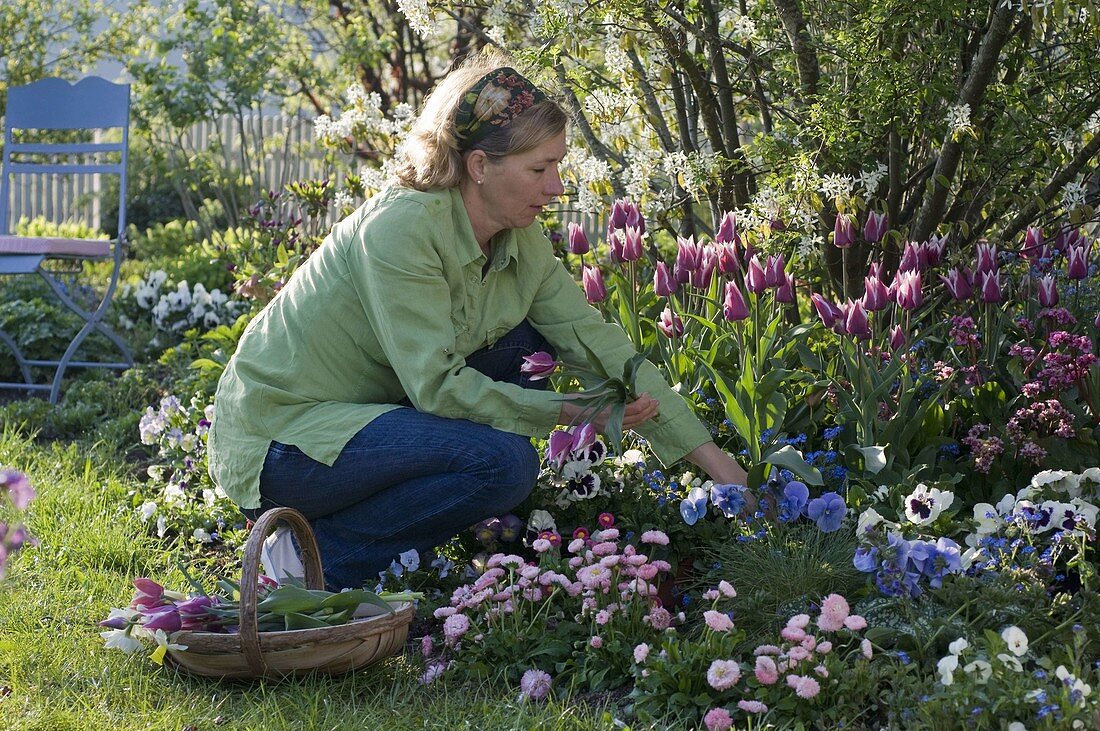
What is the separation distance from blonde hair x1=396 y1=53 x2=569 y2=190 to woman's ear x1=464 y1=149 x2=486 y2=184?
0.01 meters

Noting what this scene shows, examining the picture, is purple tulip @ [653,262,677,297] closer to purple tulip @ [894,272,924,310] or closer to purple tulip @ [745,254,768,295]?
purple tulip @ [745,254,768,295]

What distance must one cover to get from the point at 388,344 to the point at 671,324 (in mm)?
1038

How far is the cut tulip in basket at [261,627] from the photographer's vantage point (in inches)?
89.7

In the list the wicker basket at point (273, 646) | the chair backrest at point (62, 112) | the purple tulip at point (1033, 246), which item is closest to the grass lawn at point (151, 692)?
the wicker basket at point (273, 646)

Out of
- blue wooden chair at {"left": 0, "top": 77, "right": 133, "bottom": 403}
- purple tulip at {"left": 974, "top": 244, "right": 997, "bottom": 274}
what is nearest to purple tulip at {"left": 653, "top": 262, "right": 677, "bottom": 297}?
purple tulip at {"left": 974, "top": 244, "right": 997, "bottom": 274}

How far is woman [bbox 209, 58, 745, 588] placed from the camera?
2654mm

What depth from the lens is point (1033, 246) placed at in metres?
3.30

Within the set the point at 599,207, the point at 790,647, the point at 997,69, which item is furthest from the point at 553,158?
the point at 997,69

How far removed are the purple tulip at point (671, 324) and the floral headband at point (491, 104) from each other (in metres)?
0.91

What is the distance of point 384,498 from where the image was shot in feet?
9.18

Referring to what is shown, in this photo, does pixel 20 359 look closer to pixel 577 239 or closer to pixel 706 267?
pixel 577 239

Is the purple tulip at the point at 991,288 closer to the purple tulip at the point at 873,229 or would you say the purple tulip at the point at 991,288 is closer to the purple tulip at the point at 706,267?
the purple tulip at the point at 873,229

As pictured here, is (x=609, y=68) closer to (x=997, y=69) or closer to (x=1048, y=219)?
(x=997, y=69)

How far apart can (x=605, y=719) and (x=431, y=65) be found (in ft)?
26.0
